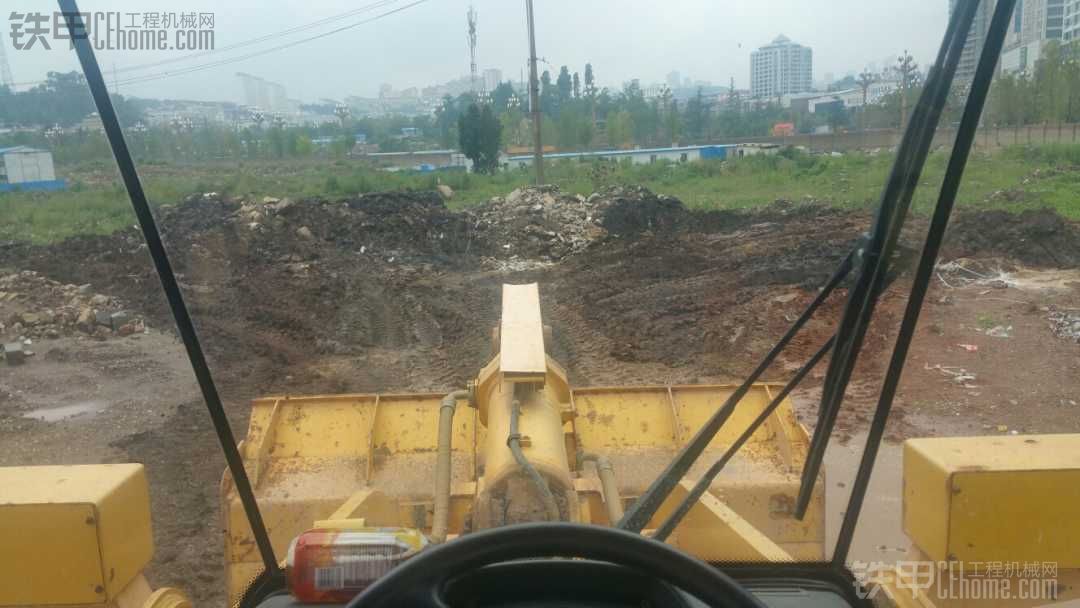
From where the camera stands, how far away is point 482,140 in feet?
106

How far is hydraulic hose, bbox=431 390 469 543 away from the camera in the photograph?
9.67 ft

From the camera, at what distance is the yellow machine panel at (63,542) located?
2.17m

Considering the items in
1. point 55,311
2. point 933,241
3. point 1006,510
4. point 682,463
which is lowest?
point 55,311

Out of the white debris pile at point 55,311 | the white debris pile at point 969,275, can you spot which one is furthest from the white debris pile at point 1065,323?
the white debris pile at point 55,311

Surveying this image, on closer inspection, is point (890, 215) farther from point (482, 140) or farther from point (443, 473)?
Result: point (482, 140)

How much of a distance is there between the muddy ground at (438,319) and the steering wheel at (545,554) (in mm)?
853

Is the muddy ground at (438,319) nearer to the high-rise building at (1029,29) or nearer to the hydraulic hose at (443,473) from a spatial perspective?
the high-rise building at (1029,29)

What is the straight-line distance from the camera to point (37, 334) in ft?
41.6

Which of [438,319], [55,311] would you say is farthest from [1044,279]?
[55,311]

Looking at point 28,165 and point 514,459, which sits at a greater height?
point 28,165

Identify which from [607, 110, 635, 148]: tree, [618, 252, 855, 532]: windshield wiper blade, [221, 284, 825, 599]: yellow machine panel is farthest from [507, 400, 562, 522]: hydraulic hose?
[607, 110, 635, 148]: tree

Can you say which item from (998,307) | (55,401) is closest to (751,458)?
(55,401)

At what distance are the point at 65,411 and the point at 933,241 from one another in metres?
9.48

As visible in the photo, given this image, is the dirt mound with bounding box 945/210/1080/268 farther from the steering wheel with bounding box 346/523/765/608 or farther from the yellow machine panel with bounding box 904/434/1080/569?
the steering wheel with bounding box 346/523/765/608
